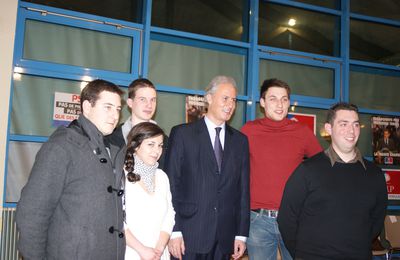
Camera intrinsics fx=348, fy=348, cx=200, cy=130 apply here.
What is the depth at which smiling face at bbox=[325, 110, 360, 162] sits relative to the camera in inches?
90.2

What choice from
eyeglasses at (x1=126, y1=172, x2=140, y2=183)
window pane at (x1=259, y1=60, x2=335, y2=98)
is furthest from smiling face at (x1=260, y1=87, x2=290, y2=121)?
window pane at (x1=259, y1=60, x2=335, y2=98)

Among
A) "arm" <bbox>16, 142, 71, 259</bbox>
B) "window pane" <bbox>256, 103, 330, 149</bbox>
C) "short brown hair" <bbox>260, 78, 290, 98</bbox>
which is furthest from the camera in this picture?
"window pane" <bbox>256, 103, 330, 149</bbox>

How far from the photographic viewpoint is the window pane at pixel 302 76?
181 inches

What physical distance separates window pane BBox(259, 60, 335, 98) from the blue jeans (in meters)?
2.32

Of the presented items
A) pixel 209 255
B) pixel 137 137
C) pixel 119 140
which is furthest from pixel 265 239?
pixel 119 140

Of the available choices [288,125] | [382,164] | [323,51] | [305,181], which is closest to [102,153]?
[305,181]

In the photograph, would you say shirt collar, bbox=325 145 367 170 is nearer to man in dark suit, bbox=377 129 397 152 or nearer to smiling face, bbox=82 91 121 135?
smiling face, bbox=82 91 121 135

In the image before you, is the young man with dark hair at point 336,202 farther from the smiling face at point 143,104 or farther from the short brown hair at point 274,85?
the smiling face at point 143,104

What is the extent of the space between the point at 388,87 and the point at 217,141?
371 cm

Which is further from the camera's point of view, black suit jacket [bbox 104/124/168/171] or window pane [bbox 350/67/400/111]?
window pane [bbox 350/67/400/111]

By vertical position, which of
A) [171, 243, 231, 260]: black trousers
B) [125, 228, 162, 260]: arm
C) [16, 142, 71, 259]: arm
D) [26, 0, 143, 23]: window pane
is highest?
[26, 0, 143, 23]: window pane

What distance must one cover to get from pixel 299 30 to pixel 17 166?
4018 mm

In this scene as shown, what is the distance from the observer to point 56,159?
68.2 inches

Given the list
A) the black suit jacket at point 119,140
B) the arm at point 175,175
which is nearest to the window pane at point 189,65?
the black suit jacket at point 119,140
